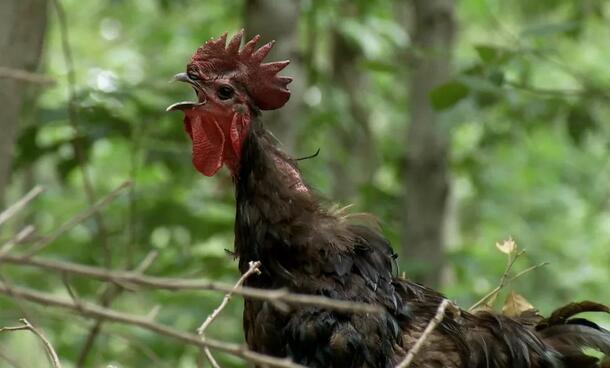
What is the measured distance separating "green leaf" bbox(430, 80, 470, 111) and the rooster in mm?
1562

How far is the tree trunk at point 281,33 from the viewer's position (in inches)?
204

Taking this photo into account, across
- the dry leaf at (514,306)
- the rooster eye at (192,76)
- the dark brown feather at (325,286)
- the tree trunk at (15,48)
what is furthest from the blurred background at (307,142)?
the dry leaf at (514,306)

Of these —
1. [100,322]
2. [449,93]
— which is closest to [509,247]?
[449,93]

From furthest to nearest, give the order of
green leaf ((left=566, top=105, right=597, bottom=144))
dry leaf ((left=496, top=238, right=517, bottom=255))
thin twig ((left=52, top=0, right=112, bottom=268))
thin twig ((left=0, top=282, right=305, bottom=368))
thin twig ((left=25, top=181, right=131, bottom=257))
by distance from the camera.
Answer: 1. green leaf ((left=566, top=105, right=597, bottom=144))
2. thin twig ((left=52, top=0, right=112, bottom=268))
3. dry leaf ((left=496, top=238, right=517, bottom=255))
4. thin twig ((left=25, top=181, right=131, bottom=257))
5. thin twig ((left=0, top=282, right=305, bottom=368))

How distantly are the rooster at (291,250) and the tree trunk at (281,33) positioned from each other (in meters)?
1.57

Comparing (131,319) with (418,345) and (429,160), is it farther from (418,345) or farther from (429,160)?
(429,160)

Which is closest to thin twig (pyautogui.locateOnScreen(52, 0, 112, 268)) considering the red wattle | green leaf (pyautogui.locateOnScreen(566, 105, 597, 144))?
the red wattle

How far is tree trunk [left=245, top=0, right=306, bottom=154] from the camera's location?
5188mm

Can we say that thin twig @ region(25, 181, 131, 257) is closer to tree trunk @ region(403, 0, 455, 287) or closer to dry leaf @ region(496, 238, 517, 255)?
dry leaf @ region(496, 238, 517, 255)

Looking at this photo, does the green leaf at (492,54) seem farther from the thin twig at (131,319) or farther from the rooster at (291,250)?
the thin twig at (131,319)

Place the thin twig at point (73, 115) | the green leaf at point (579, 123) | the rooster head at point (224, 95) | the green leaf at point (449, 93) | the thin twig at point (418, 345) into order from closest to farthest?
1. the thin twig at point (418, 345)
2. the rooster head at point (224, 95)
3. the thin twig at point (73, 115)
4. the green leaf at point (449, 93)
5. the green leaf at point (579, 123)

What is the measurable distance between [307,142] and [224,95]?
4.50 metres

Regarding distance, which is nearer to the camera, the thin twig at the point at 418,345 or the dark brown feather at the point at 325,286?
the thin twig at the point at 418,345

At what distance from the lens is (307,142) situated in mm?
8008
